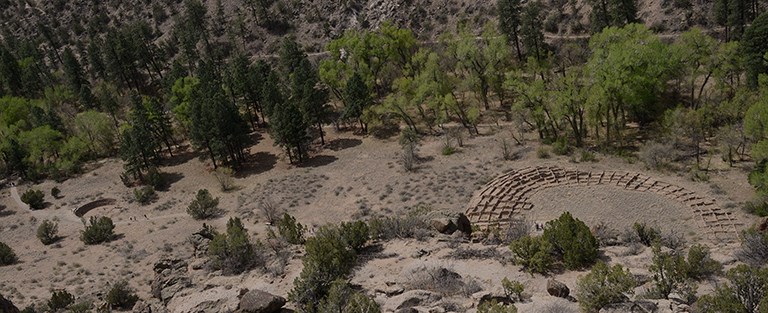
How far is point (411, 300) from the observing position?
1027 inches

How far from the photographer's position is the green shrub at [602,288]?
77.3 ft

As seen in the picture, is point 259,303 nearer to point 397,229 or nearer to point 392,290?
point 392,290

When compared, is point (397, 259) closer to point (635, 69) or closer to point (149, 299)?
point (149, 299)

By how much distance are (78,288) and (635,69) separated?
51.7 m

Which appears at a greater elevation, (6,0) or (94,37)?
(6,0)

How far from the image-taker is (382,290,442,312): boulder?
1018 inches

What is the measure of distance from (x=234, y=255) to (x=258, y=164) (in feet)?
117

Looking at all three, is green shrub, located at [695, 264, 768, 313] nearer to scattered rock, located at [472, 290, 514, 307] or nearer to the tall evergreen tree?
scattered rock, located at [472, 290, 514, 307]

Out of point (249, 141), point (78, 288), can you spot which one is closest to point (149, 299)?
point (78, 288)

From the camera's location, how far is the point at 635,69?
54656 millimetres

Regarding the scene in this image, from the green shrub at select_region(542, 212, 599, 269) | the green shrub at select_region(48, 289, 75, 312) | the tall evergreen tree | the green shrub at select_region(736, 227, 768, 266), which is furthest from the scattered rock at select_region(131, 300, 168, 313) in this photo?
the tall evergreen tree

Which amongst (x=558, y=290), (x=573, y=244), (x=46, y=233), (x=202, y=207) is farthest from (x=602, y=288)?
(x=46, y=233)

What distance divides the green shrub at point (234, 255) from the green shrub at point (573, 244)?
17782mm

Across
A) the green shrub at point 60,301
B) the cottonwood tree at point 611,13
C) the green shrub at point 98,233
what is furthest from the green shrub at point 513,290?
the cottonwood tree at point 611,13
